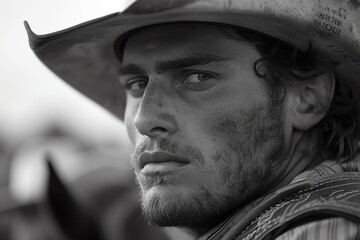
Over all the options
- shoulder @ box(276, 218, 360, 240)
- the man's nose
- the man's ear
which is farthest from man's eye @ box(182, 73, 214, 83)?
shoulder @ box(276, 218, 360, 240)

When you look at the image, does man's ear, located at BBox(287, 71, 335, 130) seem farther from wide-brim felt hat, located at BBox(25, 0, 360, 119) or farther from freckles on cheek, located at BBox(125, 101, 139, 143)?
freckles on cheek, located at BBox(125, 101, 139, 143)

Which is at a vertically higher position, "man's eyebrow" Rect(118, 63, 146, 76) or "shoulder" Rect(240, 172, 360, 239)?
"man's eyebrow" Rect(118, 63, 146, 76)

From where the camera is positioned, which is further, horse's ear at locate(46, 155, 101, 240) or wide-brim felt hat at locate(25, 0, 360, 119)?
horse's ear at locate(46, 155, 101, 240)

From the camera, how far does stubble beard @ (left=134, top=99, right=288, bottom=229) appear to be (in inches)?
112

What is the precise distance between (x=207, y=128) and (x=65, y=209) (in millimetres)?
2358

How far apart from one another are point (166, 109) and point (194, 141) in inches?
6.0

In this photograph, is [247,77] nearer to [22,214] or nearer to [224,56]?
[224,56]

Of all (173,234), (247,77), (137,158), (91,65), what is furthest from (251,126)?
(173,234)

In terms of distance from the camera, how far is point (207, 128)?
2.87 metres

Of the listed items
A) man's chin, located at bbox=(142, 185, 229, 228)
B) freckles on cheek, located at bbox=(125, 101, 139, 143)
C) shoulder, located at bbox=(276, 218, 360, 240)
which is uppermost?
freckles on cheek, located at bbox=(125, 101, 139, 143)

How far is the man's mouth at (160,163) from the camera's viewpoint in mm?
2838

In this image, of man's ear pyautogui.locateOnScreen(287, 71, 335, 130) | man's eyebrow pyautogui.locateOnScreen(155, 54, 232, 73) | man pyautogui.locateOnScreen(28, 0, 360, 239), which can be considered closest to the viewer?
man pyautogui.locateOnScreen(28, 0, 360, 239)

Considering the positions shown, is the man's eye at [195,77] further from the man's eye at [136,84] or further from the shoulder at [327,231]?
the shoulder at [327,231]

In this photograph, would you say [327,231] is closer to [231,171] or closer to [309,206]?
[309,206]
